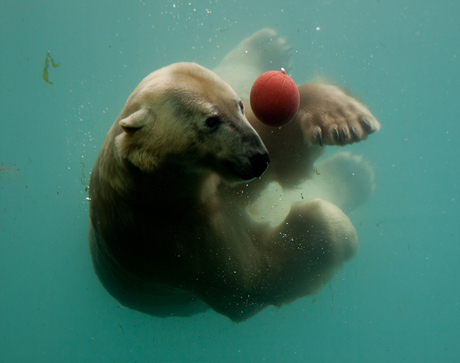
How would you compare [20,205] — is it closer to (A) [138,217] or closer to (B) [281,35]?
(A) [138,217]

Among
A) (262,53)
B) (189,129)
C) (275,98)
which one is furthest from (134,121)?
(262,53)

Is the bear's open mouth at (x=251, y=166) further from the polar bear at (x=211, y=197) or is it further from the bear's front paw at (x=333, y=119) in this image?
the bear's front paw at (x=333, y=119)

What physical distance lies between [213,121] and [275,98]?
1.16ft

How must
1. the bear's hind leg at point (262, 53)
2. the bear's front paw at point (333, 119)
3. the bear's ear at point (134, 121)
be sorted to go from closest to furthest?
1. the bear's ear at point (134, 121)
2. the bear's front paw at point (333, 119)
3. the bear's hind leg at point (262, 53)

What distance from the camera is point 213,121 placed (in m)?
1.00

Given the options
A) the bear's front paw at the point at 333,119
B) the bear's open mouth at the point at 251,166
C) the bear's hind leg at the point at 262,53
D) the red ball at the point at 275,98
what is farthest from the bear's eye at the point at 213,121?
the bear's hind leg at the point at 262,53

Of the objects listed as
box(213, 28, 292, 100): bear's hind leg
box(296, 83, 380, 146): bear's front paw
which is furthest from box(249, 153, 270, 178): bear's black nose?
box(213, 28, 292, 100): bear's hind leg

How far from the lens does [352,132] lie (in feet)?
4.88

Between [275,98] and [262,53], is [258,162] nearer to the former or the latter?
[275,98]

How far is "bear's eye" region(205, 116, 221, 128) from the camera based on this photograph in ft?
3.27

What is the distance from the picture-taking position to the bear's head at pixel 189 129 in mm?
992

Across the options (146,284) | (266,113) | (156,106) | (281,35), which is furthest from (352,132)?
(281,35)

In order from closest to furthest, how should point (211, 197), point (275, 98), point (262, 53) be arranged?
1. point (275, 98)
2. point (211, 197)
3. point (262, 53)

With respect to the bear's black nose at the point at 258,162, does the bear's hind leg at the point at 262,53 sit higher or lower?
higher
